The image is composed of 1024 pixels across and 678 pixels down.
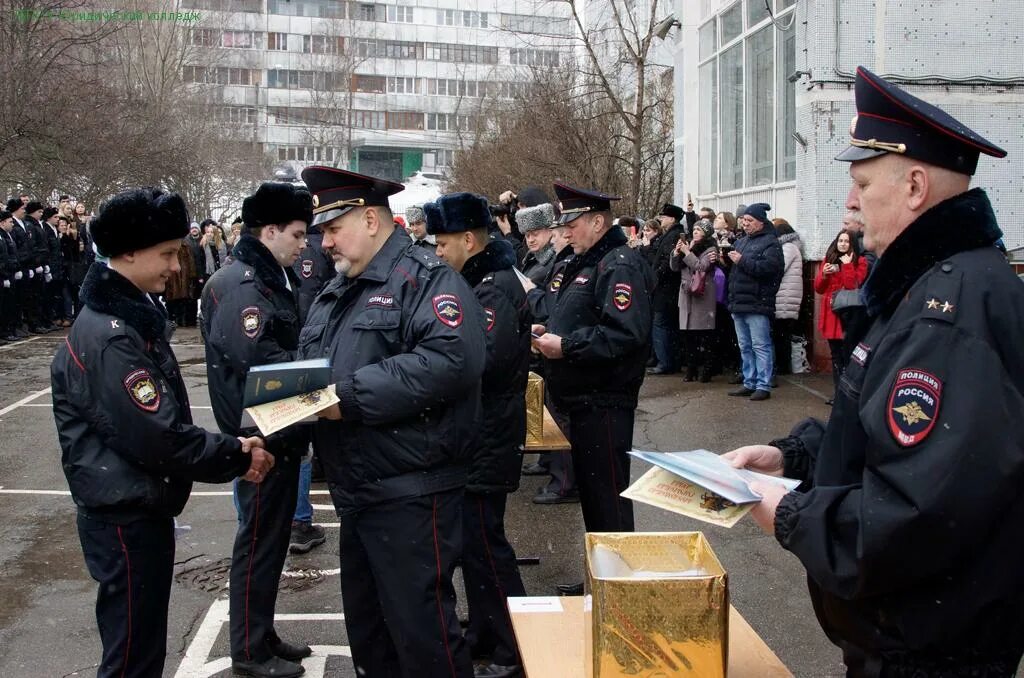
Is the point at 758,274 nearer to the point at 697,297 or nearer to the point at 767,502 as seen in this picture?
the point at 697,297

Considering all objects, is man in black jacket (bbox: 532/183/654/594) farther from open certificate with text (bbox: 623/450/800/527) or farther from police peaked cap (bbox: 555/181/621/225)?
open certificate with text (bbox: 623/450/800/527)

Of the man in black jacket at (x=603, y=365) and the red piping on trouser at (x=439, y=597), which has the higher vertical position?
the man in black jacket at (x=603, y=365)

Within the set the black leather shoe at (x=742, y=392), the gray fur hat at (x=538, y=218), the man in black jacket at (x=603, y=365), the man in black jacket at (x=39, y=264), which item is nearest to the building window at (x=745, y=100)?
the black leather shoe at (x=742, y=392)

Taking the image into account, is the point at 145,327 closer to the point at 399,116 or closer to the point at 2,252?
the point at 2,252

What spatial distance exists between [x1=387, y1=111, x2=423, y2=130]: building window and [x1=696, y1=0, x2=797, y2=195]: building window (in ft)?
189

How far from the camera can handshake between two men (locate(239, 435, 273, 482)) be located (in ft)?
13.0

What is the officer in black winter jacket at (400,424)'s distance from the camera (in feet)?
11.1

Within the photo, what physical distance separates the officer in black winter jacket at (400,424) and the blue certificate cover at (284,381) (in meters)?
0.09

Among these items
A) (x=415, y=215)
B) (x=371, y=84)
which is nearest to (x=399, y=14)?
(x=371, y=84)

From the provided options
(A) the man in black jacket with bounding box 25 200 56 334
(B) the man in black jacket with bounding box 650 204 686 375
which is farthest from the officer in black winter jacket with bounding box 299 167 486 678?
(A) the man in black jacket with bounding box 25 200 56 334

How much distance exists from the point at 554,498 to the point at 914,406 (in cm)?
567

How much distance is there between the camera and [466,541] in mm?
4672

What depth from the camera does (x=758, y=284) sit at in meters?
11.1

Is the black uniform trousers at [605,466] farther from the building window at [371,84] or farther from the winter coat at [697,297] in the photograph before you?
the building window at [371,84]
